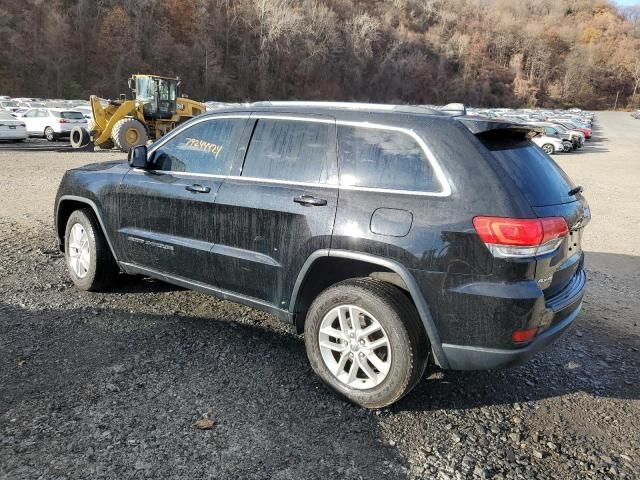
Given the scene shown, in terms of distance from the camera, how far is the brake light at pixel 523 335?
296cm

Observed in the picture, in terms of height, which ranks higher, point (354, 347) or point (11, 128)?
point (354, 347)

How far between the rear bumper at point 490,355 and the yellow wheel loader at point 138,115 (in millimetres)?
16887

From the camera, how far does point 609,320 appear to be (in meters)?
5.11

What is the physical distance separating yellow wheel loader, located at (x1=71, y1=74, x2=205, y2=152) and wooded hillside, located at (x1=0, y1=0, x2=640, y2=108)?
157 ft

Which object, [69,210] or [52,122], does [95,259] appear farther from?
[52,122]

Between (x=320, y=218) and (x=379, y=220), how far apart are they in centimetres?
41

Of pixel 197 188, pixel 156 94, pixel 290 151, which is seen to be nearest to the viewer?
pixel 290 151

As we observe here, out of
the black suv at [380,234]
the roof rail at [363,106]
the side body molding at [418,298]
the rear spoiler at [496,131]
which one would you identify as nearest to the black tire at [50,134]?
the black suv at [380,234]

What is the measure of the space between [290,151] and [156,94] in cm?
1822

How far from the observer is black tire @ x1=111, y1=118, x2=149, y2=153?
18.0m

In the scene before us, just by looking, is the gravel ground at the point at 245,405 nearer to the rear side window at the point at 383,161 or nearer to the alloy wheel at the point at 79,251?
the alloy wheel at the point at 79,251

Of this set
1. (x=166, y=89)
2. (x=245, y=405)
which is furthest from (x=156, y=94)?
(x=245, y=405)

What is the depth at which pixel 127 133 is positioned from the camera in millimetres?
18188

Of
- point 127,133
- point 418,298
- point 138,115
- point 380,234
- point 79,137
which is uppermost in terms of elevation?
point 380,234
